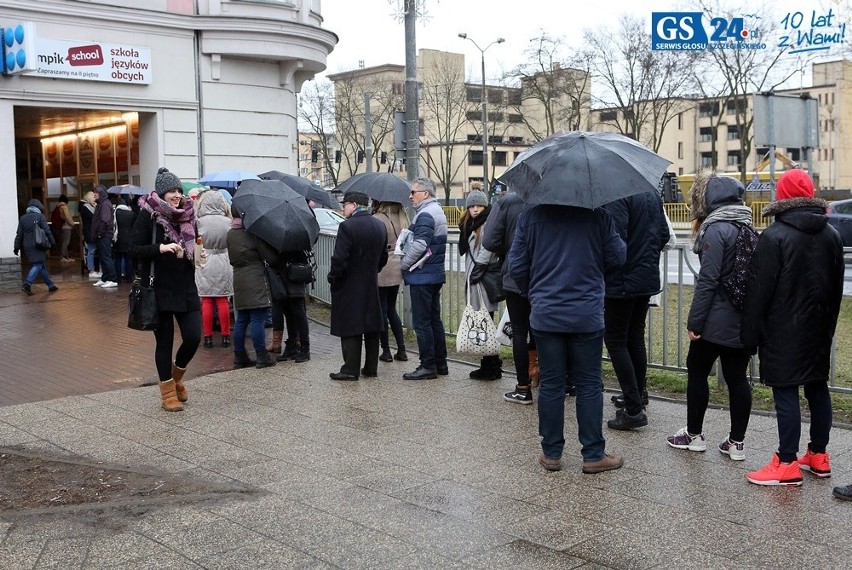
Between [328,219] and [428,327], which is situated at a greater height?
[328,219]

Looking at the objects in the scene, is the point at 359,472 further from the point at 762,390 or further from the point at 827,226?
the point at 762,390

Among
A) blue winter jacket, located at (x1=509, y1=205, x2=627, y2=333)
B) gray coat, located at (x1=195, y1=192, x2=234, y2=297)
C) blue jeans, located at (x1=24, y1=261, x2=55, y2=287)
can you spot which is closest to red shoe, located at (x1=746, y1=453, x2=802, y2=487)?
blue winter jacket, located at (x1=509, y1=205, x2=627, y2=333)

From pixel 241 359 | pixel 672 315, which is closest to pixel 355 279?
pixel 241 359

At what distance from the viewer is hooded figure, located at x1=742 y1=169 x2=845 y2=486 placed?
18.1ft

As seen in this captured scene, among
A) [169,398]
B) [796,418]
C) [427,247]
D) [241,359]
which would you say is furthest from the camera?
[241,359]

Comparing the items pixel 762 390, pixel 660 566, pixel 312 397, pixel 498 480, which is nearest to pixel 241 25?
pixel 312 397

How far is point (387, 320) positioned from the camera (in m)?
10.2

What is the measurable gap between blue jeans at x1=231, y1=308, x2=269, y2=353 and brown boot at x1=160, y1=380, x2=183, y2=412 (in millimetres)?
1871

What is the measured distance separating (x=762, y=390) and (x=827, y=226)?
2.78m

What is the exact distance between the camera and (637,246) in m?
7.07

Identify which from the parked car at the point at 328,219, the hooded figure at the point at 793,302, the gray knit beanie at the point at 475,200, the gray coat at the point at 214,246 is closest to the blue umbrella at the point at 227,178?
the parked car at the point at 328,219

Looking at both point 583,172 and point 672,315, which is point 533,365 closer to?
point 672,315

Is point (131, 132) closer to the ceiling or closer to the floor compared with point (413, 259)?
closer to the ceiling

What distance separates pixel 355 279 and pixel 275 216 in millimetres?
1094
